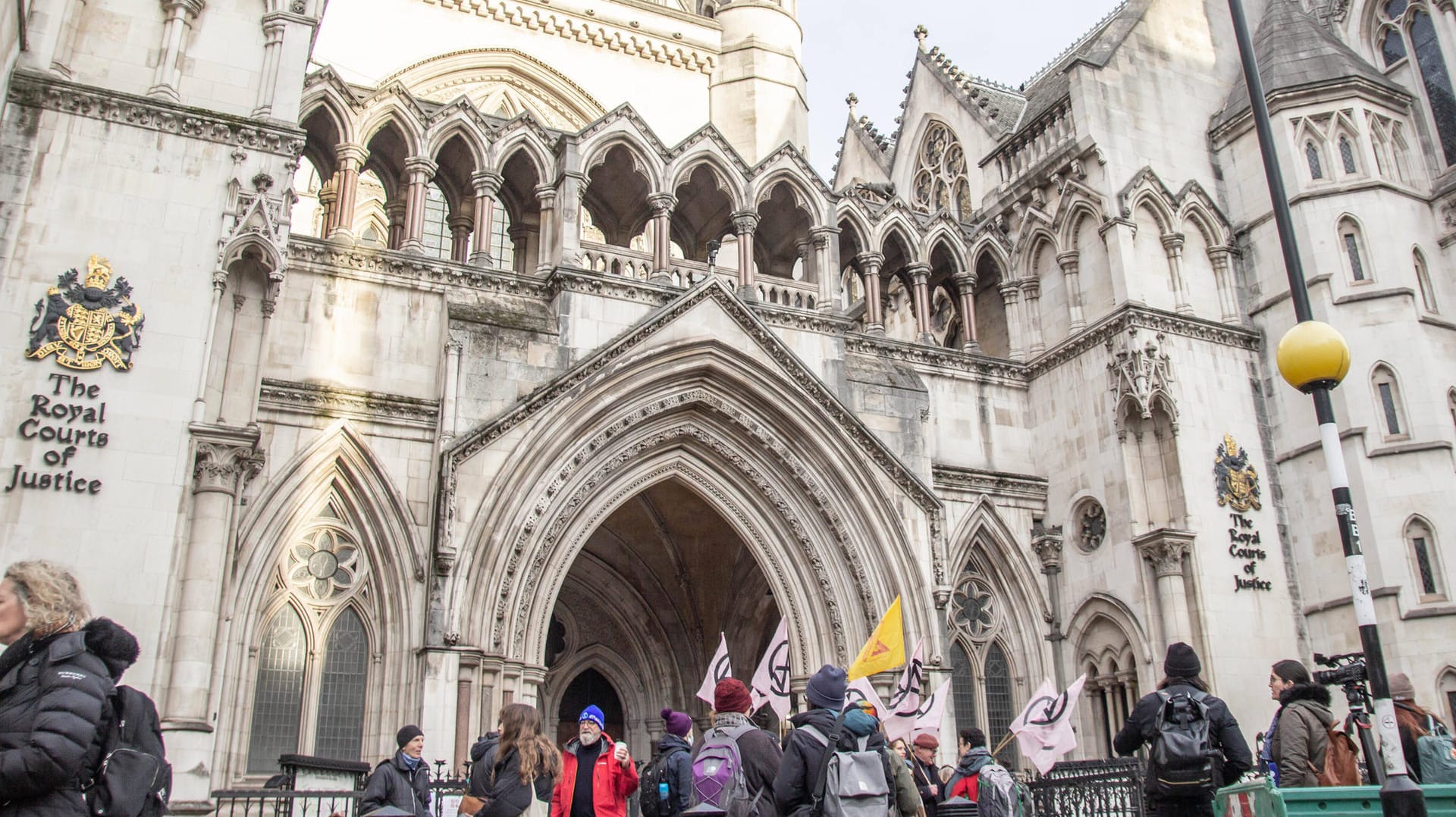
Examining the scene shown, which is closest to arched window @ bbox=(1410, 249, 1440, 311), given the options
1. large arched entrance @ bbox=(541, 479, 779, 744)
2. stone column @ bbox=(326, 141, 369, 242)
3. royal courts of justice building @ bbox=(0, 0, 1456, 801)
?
royal courts of justice building @ bbox=(0, 0, 1456, 801)

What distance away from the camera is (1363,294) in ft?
62.3

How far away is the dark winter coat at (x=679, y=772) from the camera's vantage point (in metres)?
7.07

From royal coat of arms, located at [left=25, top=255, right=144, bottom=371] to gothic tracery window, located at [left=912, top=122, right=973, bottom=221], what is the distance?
16706 millimetres

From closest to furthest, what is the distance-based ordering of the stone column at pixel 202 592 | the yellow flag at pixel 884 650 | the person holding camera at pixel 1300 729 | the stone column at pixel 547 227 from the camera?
1. the person holding camera at pixel 1300 729
2. the stone column at pixel 202 592
3. the yellow flag at pixel 884 650
4. the stone column at pixel 547 227

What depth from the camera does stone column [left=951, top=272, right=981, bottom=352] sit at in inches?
832

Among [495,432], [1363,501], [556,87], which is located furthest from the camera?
[556,87]

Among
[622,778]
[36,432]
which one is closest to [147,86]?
[36,432]

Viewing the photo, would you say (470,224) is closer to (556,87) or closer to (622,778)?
(556,87)

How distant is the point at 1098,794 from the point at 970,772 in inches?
204

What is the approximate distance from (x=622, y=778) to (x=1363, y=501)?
1456 cm

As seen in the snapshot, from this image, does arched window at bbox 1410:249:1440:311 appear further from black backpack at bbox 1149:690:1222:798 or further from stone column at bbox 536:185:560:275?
black backpack at bbox 1149:690:1222:798

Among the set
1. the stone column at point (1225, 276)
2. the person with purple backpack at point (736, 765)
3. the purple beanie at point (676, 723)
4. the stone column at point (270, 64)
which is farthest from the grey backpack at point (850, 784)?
the stone column at point (1225, 276)

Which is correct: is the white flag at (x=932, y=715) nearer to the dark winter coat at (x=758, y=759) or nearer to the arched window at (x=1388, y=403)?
the dark winter coat at (x=758, y=759)

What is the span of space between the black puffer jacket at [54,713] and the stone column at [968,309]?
18.0m
